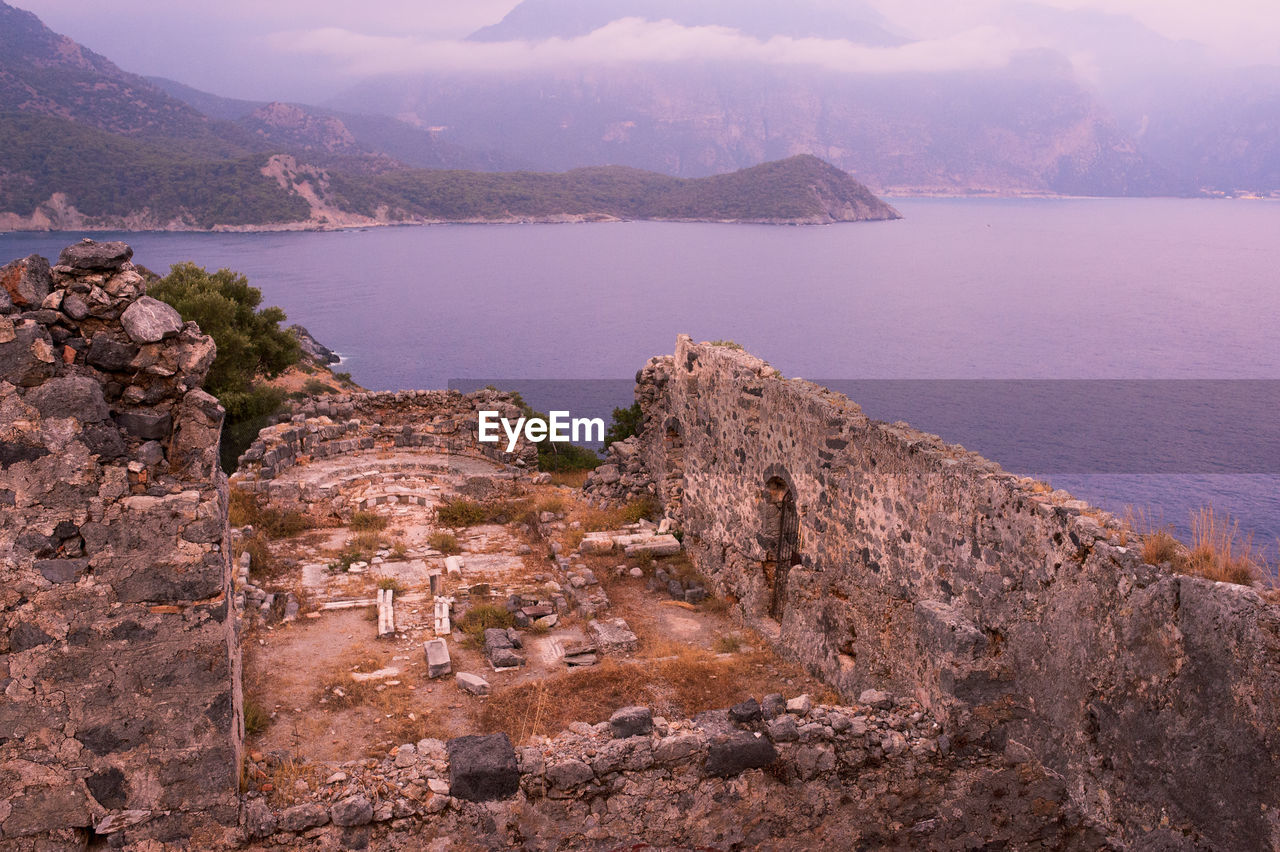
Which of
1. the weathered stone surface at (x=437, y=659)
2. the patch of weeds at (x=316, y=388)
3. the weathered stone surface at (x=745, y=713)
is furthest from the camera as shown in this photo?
the patch of weeds at (x=316, y=388)

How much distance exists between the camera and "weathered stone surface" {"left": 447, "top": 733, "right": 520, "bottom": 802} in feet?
21.0

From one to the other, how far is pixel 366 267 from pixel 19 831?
12571cm

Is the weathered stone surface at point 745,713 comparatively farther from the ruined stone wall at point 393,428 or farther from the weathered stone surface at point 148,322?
the ruined stone wall at point 393,428

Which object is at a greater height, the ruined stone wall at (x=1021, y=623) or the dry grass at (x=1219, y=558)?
the dry grass at (x=1219, y=558)

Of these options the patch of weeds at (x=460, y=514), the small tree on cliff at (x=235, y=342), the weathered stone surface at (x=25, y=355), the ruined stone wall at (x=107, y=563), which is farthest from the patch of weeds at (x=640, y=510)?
the small tree on cliff at (x=235, y=342)

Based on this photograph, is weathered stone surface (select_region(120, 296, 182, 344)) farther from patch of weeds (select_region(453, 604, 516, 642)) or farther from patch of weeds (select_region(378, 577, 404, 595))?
patch of weeds (select_region(378, 577, 404, 595))

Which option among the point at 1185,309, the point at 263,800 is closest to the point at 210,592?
the point at 263,800

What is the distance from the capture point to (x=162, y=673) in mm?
5996

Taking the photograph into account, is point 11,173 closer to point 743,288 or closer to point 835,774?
point 743,288

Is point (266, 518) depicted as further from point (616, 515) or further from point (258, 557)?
point (616, 515)

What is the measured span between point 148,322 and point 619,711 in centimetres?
428

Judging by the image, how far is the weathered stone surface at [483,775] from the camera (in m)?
6.39

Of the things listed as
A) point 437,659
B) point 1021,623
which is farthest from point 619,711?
point 437,659

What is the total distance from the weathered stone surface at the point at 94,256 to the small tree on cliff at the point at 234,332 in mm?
21824
